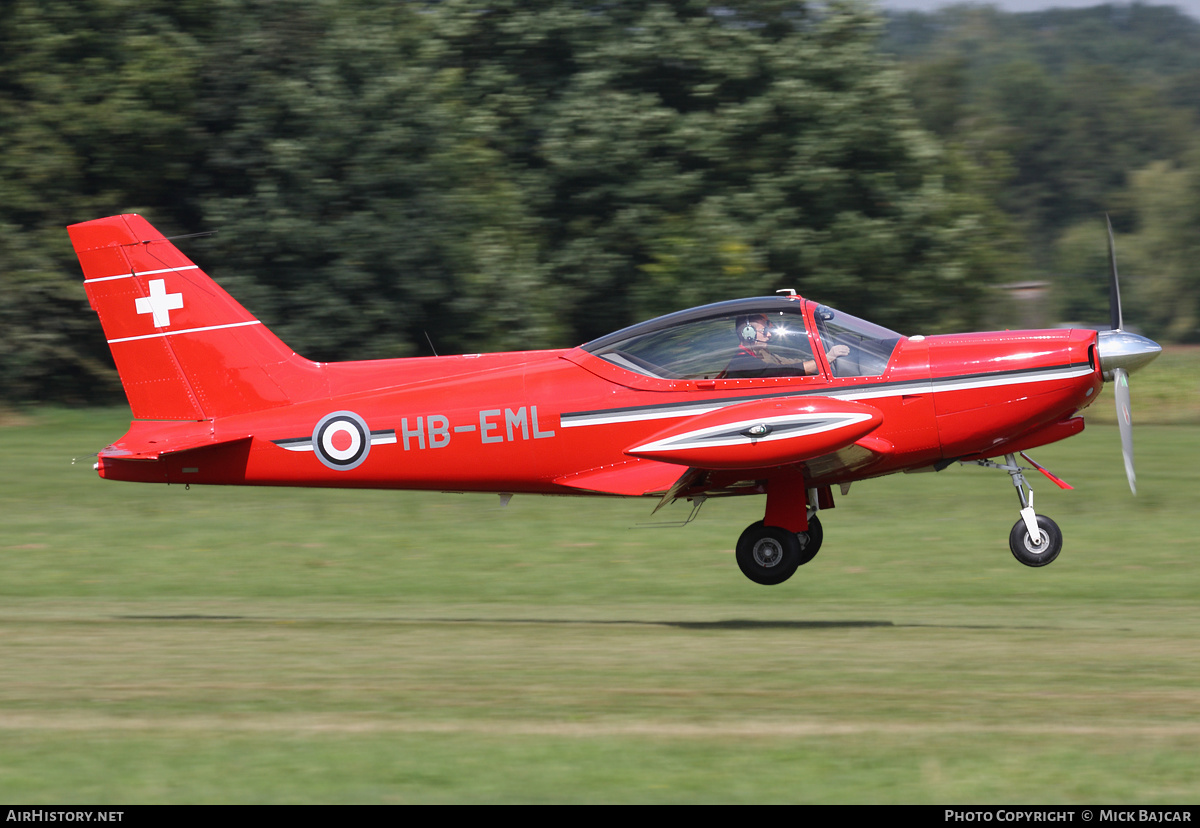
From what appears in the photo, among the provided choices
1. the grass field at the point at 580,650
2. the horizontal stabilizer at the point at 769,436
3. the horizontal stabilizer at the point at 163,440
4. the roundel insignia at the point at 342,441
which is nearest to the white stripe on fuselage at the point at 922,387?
the horizontal stabilizer at the point at 769,436

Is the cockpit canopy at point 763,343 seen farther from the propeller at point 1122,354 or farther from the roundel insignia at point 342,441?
the roundel insignia at point 342,441

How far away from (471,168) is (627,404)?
52.8 ft

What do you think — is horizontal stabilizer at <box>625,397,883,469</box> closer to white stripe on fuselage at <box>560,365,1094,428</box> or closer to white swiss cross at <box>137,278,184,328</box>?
white stripe on fuselage at <box>560,365,1094,428</box>

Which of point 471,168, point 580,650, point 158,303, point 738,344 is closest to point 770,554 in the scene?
point 738,344

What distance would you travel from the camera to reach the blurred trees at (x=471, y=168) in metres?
24.0

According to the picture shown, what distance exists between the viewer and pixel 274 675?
8.50 meters

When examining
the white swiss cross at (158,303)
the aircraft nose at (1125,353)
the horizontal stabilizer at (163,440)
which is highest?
the white swiss cross at (158,303)

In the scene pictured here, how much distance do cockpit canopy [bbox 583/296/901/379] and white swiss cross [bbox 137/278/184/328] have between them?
13.1 ft

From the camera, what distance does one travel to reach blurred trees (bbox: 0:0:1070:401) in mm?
23953

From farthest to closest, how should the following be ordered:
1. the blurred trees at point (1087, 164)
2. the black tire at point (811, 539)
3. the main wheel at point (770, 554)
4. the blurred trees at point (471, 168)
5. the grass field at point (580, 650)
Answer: the blurred trees at point (1087, 164) < the blurred trees at point (471, 168) < the black tire at point (811, 539) < the main wheel at point (770, 554) < the grass field at point (580, 650)

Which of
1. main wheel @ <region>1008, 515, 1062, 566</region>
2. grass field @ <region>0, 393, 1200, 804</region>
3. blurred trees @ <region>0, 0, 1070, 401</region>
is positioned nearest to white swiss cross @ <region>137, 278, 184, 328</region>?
grass field @ <region>0, 393, 1200, 804</region>

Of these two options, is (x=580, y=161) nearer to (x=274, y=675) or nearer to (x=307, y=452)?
(x=307, y=452)

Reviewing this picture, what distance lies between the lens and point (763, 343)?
32.9 feet

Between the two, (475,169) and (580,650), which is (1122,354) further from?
(475,169)
